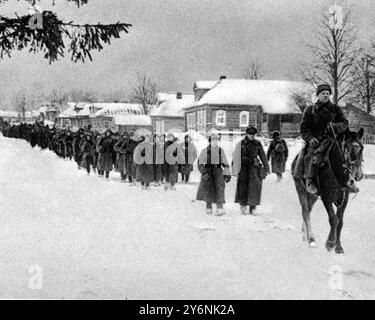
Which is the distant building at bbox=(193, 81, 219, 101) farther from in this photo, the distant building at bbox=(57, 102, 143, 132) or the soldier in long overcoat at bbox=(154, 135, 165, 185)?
the soldier in long overcoat at bbox=(154, 135, 165, 185)

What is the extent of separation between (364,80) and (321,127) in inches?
1066

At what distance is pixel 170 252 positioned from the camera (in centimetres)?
688

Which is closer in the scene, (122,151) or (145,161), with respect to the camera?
(145,161)

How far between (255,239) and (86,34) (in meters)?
4.32

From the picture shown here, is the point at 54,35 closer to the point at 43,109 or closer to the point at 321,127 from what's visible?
the point at 321,127

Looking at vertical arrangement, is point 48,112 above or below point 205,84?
above

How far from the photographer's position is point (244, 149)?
10914 mm

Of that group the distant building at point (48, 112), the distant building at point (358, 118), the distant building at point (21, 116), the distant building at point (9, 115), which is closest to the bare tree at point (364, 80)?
the distant building at point (358, 118)

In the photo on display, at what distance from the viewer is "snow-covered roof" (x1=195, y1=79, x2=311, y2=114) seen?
1695 inches

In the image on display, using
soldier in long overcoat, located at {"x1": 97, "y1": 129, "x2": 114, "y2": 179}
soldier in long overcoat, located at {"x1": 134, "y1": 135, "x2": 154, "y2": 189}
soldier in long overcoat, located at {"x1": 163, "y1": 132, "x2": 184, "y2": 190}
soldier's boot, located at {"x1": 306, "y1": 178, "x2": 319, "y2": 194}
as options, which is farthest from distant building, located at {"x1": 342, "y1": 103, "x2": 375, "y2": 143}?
soldier's boot, located at {"x1": 306, "y1": 178, "x2": 319, "y2": 194}

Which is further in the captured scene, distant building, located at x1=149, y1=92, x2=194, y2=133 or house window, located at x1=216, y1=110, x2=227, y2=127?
distant building, located at x1=149, y1=92, x2=194, y2=133

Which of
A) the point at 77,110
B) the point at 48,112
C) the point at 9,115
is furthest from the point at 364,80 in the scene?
the point at 9,115

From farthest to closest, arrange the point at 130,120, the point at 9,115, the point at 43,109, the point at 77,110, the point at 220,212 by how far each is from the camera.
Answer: the point at 9,115
the point at 43,109
the point at 77,110
the point at 130,120
the point at 220,212
